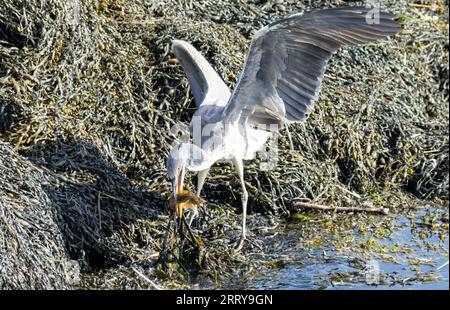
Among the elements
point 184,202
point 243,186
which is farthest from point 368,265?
point 184,202

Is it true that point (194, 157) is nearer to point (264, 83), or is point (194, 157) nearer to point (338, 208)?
point (264, 83)

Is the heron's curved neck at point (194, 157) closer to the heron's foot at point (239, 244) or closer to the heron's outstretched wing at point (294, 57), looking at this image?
the heron's outstretched wing at point (294, 57)

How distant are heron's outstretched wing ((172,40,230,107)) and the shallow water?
3.19 feet

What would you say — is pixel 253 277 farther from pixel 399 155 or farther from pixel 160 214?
pixel 399 155

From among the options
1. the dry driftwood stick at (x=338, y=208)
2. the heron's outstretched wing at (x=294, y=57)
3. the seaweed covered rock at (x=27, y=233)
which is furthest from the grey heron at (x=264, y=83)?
the seaweed covered rock at (x=27, y=233)

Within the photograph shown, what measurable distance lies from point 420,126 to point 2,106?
3140mm

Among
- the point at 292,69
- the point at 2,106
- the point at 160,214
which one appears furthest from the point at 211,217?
the point at 2,106

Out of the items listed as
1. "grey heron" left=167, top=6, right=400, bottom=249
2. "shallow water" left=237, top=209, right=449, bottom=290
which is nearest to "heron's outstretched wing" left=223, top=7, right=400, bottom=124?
"grey heron" left=167, top=6, right=400, bottom=249

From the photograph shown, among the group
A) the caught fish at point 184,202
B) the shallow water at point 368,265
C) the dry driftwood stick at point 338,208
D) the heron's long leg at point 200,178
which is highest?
the heron's long leg at point 200,178

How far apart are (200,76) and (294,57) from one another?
0.96 meters

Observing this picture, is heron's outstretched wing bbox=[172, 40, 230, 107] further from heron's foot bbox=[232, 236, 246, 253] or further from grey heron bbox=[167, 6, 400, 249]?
heron's foot bbox=[232, 236, 246, 253]

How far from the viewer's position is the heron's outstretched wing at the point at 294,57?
5879mm

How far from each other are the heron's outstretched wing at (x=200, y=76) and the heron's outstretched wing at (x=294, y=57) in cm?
37

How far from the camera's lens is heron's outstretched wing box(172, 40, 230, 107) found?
685 centimetres
